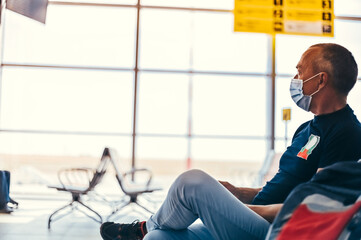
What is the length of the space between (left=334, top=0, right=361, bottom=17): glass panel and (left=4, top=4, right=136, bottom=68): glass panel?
Answer: 3.73 metres

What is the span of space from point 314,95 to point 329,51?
181 millimetres

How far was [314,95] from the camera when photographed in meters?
1.68

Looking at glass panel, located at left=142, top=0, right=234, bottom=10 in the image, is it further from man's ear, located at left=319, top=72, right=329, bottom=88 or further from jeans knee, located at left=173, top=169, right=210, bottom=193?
jeans knee, located at left=173, top=169, right=210, bottom=193

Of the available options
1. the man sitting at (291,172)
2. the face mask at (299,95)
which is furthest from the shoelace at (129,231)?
the face mask at (299,95)

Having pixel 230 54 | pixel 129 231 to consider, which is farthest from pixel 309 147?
pixel 230 54

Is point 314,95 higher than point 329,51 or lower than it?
lower

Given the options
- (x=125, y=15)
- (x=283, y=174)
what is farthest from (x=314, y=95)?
(x=125, y=15)

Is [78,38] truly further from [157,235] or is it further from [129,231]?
[157,235]

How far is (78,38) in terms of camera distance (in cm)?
1523

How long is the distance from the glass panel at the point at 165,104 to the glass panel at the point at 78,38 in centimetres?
195

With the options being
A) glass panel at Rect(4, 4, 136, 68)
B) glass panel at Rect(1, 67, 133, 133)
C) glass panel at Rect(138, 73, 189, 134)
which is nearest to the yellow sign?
glass panel at Rect(4, 4, 136, 68)

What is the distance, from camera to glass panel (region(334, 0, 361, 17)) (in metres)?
5.84

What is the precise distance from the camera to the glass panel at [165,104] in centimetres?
1589

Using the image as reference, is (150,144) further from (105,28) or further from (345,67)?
(345,67)
